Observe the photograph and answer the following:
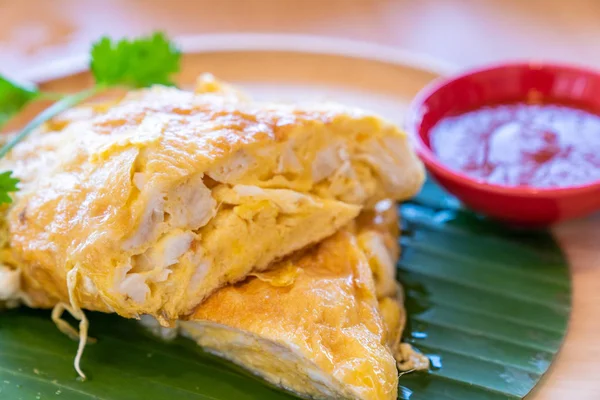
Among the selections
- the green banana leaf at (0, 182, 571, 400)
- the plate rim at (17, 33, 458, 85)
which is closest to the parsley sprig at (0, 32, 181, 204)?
the plate rim at (17, 33, 458, 85)

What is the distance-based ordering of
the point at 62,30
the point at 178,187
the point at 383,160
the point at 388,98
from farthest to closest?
1. the point at 62,30
2. the point at 388,98
3. the point at 383,160
4. the point at 178,187

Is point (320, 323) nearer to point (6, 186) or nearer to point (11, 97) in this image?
point (6, 186)

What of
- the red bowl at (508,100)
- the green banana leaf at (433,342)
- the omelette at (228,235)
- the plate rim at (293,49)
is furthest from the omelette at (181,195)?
the plate rim at (293,49)

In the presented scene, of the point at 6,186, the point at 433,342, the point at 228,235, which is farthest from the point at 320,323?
the point at 6,186

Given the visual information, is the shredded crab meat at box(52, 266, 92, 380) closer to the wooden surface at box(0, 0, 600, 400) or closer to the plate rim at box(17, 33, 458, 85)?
the plate rim at box(17, 33, 458, 85)

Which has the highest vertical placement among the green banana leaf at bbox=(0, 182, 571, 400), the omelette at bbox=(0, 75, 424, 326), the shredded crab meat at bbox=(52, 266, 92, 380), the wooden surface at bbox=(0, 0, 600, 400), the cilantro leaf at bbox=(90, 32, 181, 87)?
the wooden surface at bbox=(0, 0, 600, 400)

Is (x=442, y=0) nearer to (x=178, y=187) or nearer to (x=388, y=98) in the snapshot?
(x=388, y=98)

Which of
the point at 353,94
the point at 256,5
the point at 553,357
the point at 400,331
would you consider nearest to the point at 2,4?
the point at 256,5
